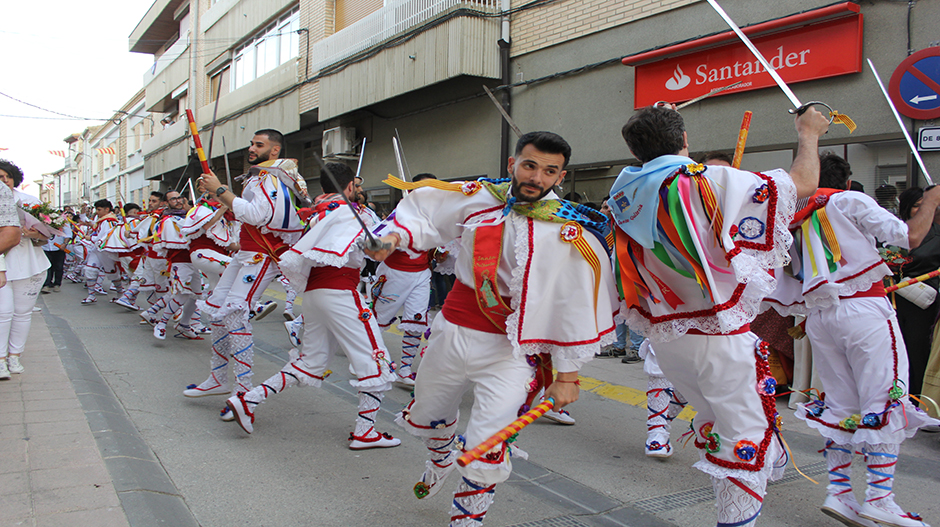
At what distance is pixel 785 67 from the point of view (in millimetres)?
8281

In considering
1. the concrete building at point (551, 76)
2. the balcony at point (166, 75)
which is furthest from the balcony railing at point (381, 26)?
the balcony at point (166, 75)

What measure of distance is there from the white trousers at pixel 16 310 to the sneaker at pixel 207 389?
164 cm

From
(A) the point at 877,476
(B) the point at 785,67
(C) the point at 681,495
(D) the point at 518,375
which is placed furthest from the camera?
(B) the point at 785,67

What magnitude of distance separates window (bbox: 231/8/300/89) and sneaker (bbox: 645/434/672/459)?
17.4 metres

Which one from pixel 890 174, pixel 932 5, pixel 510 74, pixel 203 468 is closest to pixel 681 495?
pixel 203 468

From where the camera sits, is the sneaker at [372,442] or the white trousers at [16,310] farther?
the white trousers at [16,310]

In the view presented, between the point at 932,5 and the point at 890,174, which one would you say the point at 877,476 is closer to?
the point at 890,174

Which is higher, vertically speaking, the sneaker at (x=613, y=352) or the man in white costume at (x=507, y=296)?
the man in white costume at (x=507, y=296)

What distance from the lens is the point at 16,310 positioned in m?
6.14

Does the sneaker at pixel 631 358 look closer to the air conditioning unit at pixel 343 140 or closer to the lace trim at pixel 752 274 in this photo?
the lace trim at pixel 752 274

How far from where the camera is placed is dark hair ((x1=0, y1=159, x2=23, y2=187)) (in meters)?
6.25

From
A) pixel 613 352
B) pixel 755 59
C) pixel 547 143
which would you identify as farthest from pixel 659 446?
pixel 755 59

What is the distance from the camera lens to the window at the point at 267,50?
20406 millimetres

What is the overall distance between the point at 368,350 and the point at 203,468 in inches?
49.6
